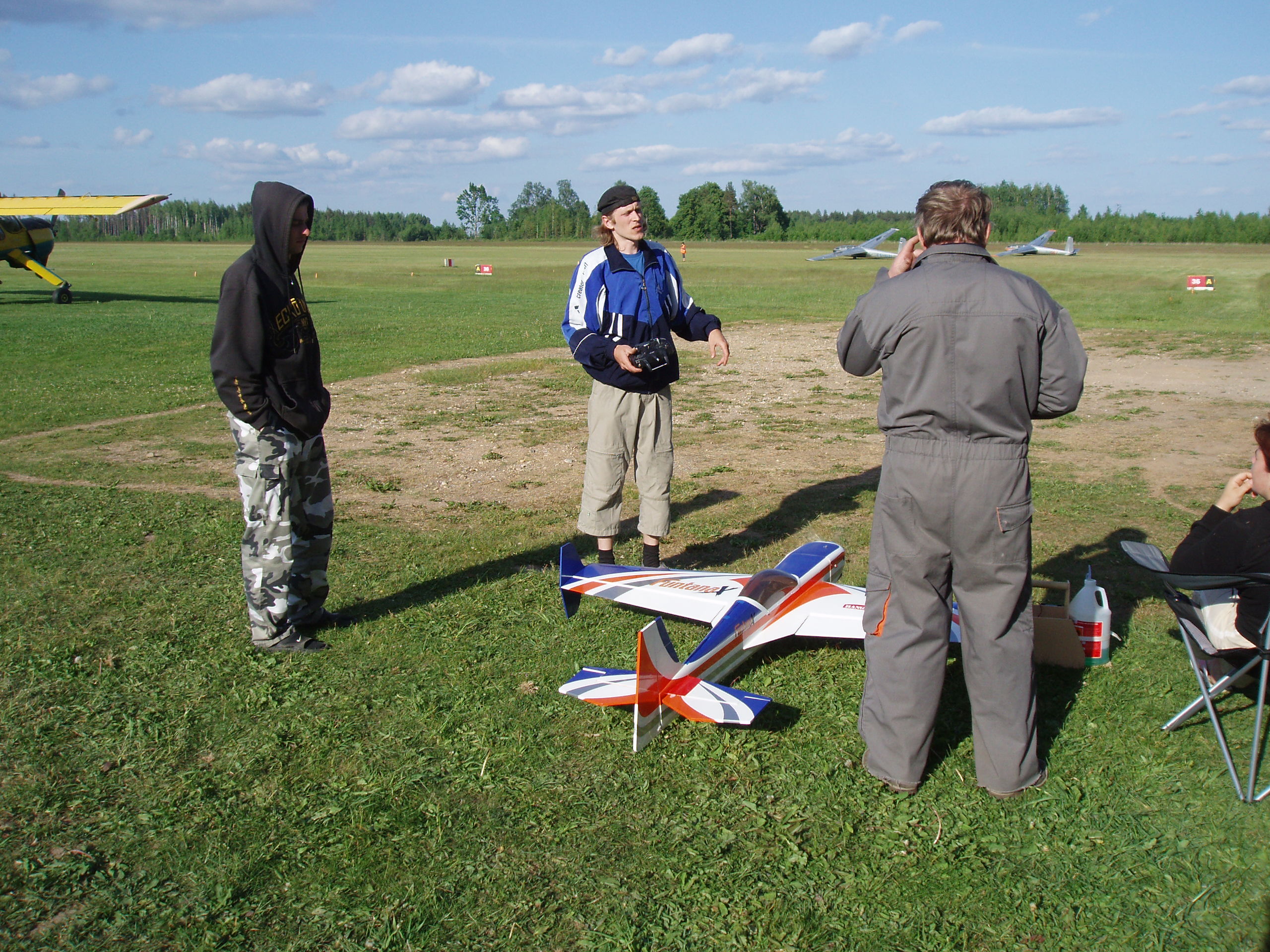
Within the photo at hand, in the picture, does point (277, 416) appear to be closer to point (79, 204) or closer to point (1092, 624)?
point (1092, 624)

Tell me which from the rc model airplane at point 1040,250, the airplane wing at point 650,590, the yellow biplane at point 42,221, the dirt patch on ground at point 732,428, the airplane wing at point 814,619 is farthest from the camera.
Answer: the rc model airplane at point 1040,250

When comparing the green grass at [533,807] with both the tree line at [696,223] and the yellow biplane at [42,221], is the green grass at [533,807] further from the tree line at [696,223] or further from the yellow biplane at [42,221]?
the tree line at [696,223]

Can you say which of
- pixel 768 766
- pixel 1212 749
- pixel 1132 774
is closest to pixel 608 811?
pixel 768 766

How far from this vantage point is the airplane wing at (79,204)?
93.4ft

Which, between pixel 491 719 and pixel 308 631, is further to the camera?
pixel 308 631

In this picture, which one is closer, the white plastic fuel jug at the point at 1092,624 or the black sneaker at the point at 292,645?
the white plastic fuel jug at the point at 1092,624

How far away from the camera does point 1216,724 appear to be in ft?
11.6

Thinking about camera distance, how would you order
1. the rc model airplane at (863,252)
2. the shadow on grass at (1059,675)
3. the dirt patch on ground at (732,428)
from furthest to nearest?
the rc model airplane at (863,252) → the dirt patch on ground at (732,428) → the shadow on grass at (1059,675)

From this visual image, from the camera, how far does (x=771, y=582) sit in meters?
4.73

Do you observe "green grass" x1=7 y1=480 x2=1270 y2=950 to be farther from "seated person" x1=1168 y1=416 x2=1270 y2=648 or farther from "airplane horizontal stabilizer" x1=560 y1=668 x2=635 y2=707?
"seated person" x1=1168 y1=416 x2=1270 y2=648

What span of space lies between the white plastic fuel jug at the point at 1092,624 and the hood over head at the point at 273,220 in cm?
431

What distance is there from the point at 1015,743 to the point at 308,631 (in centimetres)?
366

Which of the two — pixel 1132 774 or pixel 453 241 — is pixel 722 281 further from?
pixel 453 241

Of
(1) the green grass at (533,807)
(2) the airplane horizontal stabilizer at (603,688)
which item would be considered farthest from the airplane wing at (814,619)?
(2) the airplane horizontal stabilizer at (603,688)
